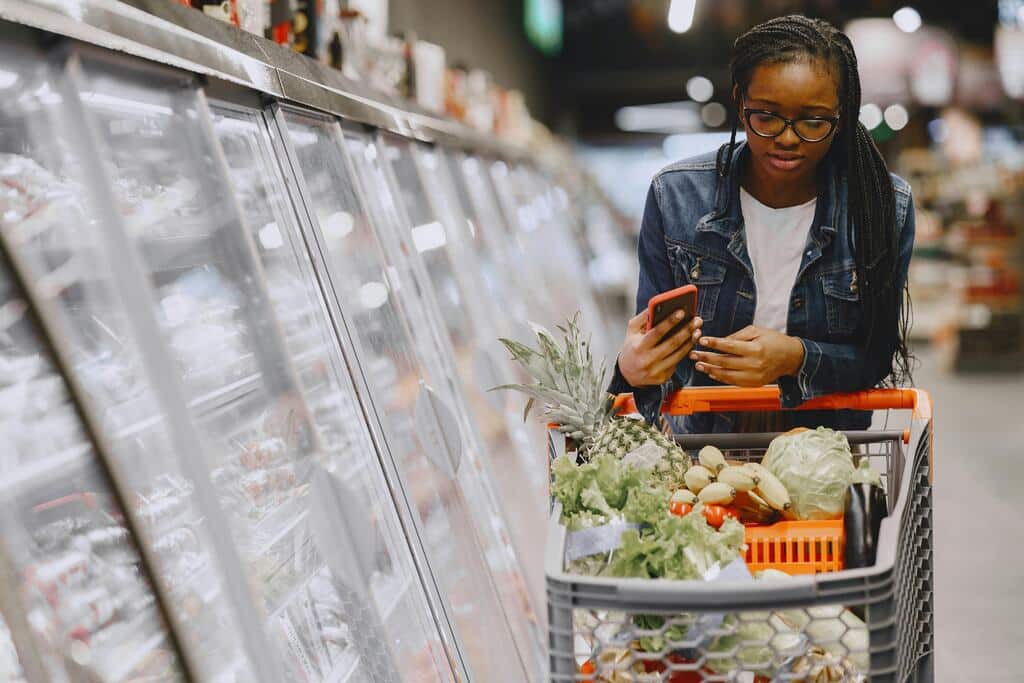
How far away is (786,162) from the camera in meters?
1.90

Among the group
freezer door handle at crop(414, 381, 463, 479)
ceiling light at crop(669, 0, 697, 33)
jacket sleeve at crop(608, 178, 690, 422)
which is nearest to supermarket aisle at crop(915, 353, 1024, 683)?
freezer door handle at crop(414, 381, 463, 479)

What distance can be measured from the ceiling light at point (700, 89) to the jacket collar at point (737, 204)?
15.8 metres

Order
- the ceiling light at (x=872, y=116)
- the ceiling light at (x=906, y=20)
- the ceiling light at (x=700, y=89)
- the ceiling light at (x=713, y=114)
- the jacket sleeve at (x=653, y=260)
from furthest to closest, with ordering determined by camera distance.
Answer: the ceiling light at (x=713, y=114) → the ceiling light at (x=700, y=89) → the ceiling light at (x=872, y=116) → the ceiling light at (x=906, y=20) → the jacket sleeve at (x=653, y=260)

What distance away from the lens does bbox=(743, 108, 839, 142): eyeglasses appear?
184 cm

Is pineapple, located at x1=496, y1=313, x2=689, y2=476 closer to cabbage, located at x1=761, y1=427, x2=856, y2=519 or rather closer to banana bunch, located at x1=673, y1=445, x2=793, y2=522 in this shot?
banana bunch, located at x1=673, y1=445, x2=793, y2=522

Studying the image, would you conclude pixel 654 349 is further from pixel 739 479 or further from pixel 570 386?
pixel 739 479

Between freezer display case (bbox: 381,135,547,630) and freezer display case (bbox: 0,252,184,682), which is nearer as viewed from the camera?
freezer display case (bbox: 0,252,184,682)

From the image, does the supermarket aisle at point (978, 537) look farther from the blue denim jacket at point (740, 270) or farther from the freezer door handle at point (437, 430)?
the blue denim jacket at point (740, 270)

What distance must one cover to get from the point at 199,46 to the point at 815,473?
49.7 inches

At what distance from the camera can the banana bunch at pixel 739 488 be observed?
1.64 meters

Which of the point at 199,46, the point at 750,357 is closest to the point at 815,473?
the point at 750,357

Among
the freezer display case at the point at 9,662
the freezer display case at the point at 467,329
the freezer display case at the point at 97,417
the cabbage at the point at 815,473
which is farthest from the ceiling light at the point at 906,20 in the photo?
the freezer display case at the point at 9,662

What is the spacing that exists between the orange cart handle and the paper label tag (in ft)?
1.78

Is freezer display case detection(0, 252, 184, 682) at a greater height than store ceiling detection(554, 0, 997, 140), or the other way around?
store ceiling detection(554, 0, 997, 140)
